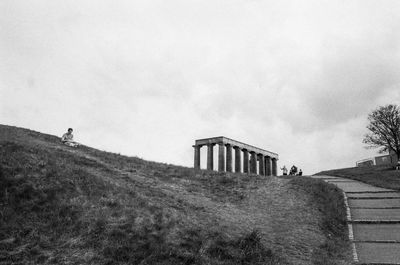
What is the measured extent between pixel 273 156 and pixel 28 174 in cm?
4085

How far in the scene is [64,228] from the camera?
33.2ft

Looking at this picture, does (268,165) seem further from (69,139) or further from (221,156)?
(69,139)

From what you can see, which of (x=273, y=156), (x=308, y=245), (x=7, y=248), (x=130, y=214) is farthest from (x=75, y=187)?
(x=273, y=156)

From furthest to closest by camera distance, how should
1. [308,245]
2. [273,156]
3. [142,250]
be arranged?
[273,156], [308,245], [142,250]

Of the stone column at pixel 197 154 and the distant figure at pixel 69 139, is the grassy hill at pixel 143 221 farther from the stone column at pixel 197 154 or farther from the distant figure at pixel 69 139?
the stone column at pixel 197 154

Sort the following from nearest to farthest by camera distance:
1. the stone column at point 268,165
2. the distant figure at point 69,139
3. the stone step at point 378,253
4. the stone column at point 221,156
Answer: the stone step at point 378,253, the distant figure at point 69,139, the stone column at point 221,156, the stone column at point 268,165

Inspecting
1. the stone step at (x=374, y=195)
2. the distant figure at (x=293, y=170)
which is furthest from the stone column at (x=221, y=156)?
the stone step at (x=374, y=195)

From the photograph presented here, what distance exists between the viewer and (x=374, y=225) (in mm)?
14961

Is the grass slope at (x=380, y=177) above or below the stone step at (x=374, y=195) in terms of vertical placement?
above

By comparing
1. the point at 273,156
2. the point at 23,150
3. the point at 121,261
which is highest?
the point at 273,156

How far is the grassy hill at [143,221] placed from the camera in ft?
31.0

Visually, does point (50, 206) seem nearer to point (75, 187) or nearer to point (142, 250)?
point (75, 187)

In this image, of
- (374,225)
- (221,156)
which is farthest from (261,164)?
(374,225)

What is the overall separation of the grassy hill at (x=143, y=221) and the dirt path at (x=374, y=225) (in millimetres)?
543
